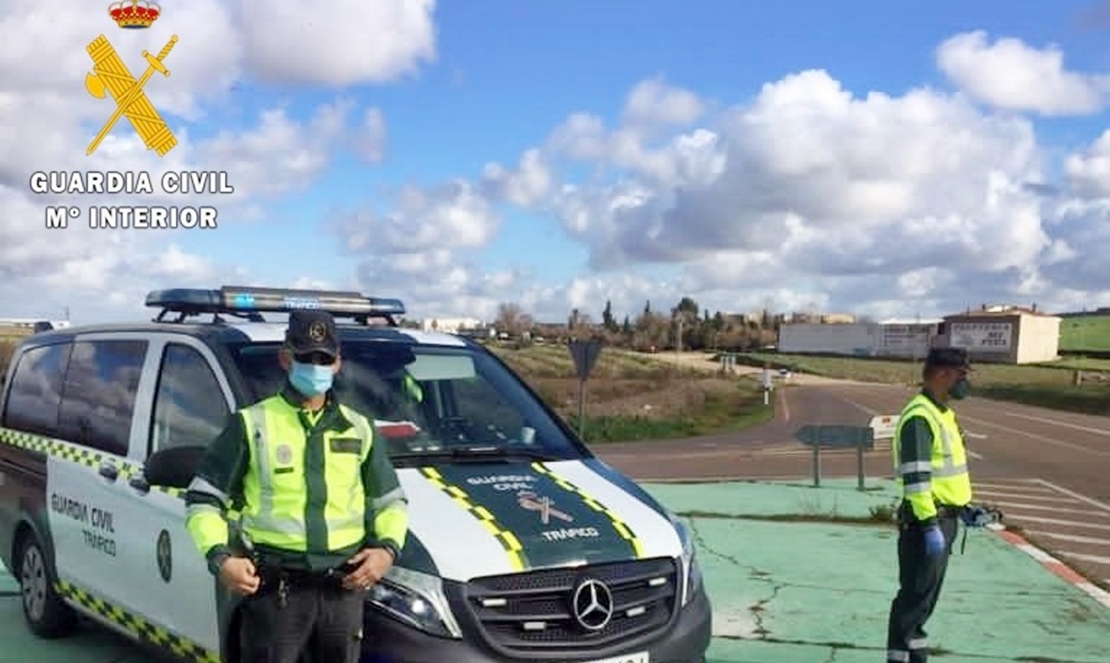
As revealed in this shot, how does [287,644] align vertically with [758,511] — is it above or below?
above

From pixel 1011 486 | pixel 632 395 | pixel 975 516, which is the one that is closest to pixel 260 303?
pixel 975 516

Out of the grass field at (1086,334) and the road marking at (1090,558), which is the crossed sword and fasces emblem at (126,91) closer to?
the road marking at (1090,558)

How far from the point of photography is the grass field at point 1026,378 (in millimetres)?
55022

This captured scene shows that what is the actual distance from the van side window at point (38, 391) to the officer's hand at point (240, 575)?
133 inches

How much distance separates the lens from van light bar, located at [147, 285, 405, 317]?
5848 mm

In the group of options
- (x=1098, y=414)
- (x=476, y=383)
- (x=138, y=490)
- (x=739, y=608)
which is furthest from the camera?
(x=1098, y=414)

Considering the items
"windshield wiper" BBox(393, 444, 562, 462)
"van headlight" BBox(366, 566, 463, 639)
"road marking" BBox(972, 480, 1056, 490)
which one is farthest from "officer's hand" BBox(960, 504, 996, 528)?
"road marking" BBox(972, 480, 1056, 490)

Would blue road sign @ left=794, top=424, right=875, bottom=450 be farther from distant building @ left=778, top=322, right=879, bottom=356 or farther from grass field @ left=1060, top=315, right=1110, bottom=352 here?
distant building @ left=778, top=322, right=879, bottom=356

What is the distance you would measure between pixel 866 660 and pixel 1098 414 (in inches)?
1906

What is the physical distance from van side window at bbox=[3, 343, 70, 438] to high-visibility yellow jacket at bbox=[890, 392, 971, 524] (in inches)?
182

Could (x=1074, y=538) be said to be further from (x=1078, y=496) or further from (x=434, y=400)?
(x=434, y=400)

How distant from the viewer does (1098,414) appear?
49.4 metres

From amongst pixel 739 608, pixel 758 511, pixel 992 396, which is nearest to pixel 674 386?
pixel 992 396

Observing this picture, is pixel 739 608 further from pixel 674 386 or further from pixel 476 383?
pixel 674 386
